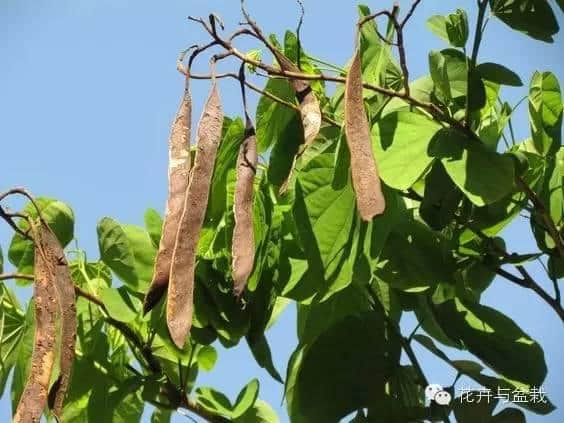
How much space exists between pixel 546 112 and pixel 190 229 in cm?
58

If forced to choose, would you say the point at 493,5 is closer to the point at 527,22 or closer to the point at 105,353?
the point at 527,22

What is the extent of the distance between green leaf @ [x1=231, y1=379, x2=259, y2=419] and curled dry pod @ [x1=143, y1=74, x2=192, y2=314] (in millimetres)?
493

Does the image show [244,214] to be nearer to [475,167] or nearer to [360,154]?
[360,154]

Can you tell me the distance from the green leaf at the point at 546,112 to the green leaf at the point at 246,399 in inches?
19.6

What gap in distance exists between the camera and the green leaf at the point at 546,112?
1.22 meters

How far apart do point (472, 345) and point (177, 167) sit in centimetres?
44

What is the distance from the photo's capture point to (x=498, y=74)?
1.13m

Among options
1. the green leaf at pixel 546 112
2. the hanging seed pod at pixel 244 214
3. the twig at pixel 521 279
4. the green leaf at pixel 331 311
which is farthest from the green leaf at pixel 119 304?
the green leaf at pixel 546 112

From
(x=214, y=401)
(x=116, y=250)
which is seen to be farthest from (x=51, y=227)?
(x=214, y=401)

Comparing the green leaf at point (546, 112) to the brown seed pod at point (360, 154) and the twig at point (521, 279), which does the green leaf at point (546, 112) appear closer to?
the twig at point (521, 279)

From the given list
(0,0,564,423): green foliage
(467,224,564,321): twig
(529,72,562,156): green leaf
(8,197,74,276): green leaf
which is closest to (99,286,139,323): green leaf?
(0,0,564,423): green foliage

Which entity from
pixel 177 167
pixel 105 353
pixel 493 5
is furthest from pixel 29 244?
pixel 493 5

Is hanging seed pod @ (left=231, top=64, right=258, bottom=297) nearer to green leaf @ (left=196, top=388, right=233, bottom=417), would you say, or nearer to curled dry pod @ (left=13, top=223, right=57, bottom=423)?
curled dry pod @ (left=13, top=223, right=57, bottom=423)

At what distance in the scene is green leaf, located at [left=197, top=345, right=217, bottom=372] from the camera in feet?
Answer: 4.48
